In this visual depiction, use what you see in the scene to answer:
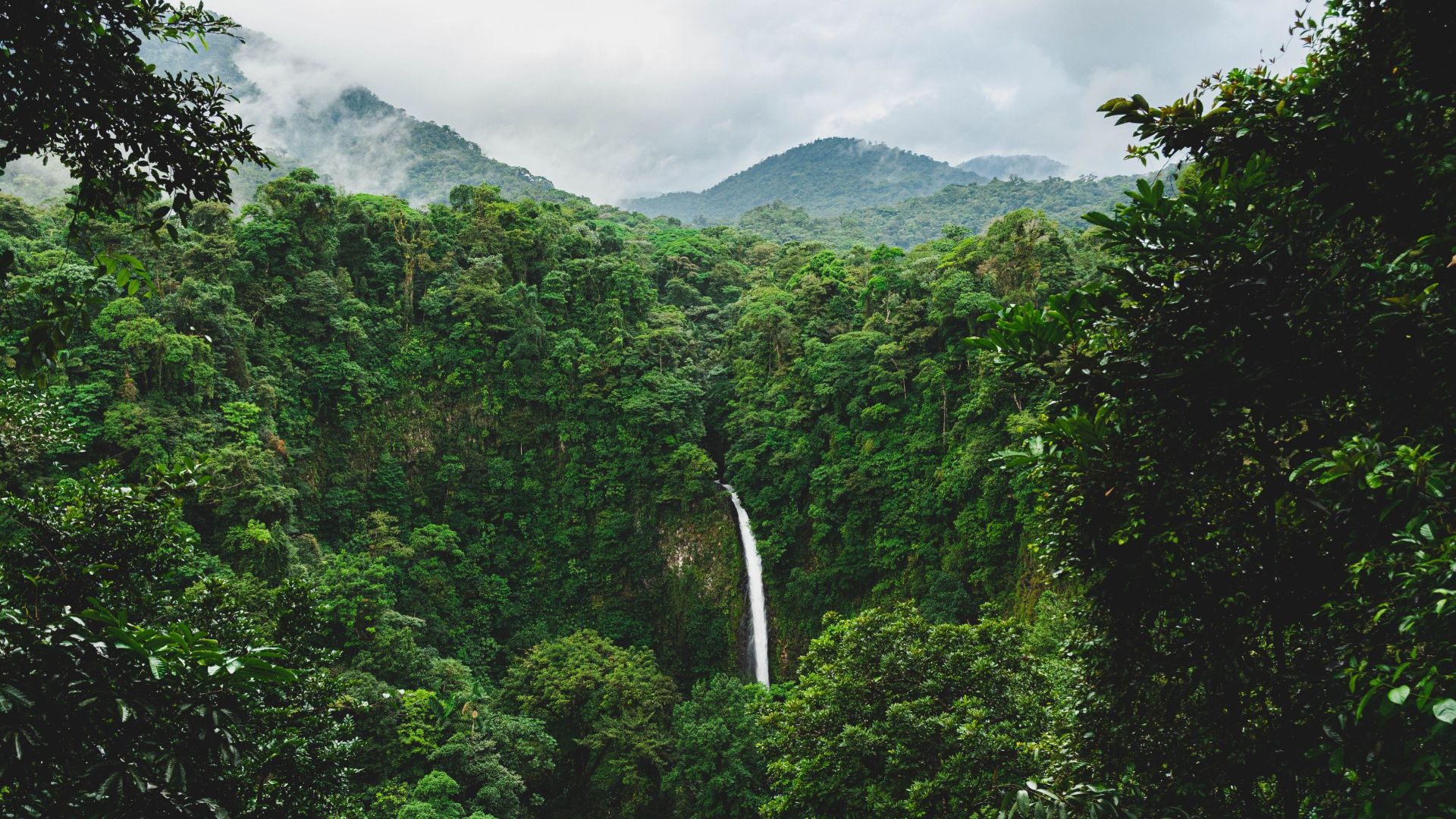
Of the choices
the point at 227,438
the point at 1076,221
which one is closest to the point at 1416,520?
the point at 227,438

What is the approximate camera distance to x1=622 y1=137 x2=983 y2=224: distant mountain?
9844 centimetres

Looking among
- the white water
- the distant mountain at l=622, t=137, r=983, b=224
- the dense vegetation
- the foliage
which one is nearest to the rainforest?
the foliage

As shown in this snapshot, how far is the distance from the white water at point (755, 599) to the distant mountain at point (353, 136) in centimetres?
4472

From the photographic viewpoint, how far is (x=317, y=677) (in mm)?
6258

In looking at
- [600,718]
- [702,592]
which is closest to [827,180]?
[702,592]

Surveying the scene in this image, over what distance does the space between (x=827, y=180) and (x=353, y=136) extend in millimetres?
60924

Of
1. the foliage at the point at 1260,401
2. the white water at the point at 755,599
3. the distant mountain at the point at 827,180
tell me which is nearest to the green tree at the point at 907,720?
the foliage at the point at 1260,401

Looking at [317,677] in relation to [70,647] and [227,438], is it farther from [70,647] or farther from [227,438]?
[227,438]

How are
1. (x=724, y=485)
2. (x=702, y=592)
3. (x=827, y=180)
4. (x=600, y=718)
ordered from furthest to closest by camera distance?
(x=827, y=180) → (x=724, y=485) → (x=702, y=592) → (x=600, y=718)

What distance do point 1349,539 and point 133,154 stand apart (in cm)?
403

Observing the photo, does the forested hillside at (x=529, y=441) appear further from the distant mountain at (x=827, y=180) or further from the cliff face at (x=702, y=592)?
the distant mountain at (x=827, y=180)

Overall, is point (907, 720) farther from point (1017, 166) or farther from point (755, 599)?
point (1017, 166)

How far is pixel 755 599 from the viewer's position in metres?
19.5

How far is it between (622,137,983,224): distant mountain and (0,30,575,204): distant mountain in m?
37.0
